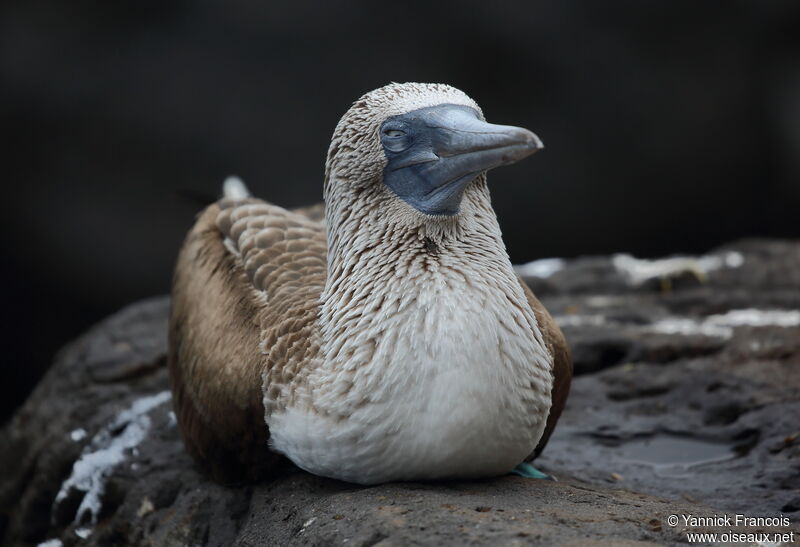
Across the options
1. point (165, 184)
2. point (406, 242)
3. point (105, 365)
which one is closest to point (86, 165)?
point (165, 184)

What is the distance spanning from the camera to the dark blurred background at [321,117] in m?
10.3

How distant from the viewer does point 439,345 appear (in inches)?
151

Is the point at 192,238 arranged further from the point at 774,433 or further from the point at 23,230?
the point at 23,230

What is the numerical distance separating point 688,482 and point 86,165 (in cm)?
736

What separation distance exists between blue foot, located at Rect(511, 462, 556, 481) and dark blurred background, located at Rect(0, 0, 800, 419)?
20.1 ft

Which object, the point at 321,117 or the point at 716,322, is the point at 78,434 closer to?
the point at 716,322

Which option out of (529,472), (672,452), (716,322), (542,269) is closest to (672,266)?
(542,269)

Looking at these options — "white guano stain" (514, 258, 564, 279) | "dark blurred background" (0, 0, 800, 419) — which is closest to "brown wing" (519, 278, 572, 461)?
"white guano stain" (514, 258, 564, 279)

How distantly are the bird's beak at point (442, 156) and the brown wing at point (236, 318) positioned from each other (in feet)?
2.23

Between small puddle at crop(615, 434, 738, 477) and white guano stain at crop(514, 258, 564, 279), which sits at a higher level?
white guano stain at crop(514, 258, 564, 279)

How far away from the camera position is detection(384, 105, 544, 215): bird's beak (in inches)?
152

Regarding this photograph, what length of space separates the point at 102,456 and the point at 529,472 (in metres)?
2.28

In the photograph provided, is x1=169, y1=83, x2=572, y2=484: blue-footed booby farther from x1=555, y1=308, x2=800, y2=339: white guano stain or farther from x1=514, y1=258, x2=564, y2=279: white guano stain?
x1=514, y1=258, x2=564, y2=279: white guano stain

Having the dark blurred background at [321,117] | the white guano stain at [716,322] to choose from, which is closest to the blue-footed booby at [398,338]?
the white guano stain at [716,322]
